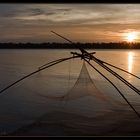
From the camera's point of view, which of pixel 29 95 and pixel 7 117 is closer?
pixel 7 117

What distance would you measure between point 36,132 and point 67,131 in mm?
1018

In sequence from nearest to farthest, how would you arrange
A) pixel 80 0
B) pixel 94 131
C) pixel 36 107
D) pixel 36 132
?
1. pixel 80 0
2. pixel 36 132
3. pixel 94 131
4. pixel 36 107

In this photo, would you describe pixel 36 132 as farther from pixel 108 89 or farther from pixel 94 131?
pixel 108 89

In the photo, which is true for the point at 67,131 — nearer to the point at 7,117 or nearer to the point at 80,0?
the point at 7,117

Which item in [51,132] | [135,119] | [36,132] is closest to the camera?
[36,132]

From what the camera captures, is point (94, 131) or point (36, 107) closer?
point (94, 131)

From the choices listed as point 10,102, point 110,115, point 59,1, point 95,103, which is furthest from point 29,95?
point 59,1

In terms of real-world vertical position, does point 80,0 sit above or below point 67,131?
above

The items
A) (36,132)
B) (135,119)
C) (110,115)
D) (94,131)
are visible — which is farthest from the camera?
(110,115)

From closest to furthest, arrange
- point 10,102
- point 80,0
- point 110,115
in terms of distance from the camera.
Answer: point 80,0 < point 110,115 < point 10,102

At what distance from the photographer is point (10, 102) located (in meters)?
13.2

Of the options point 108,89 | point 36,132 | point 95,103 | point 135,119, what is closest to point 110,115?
point 135,119

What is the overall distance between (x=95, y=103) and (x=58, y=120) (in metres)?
4.49

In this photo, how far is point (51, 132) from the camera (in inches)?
312
